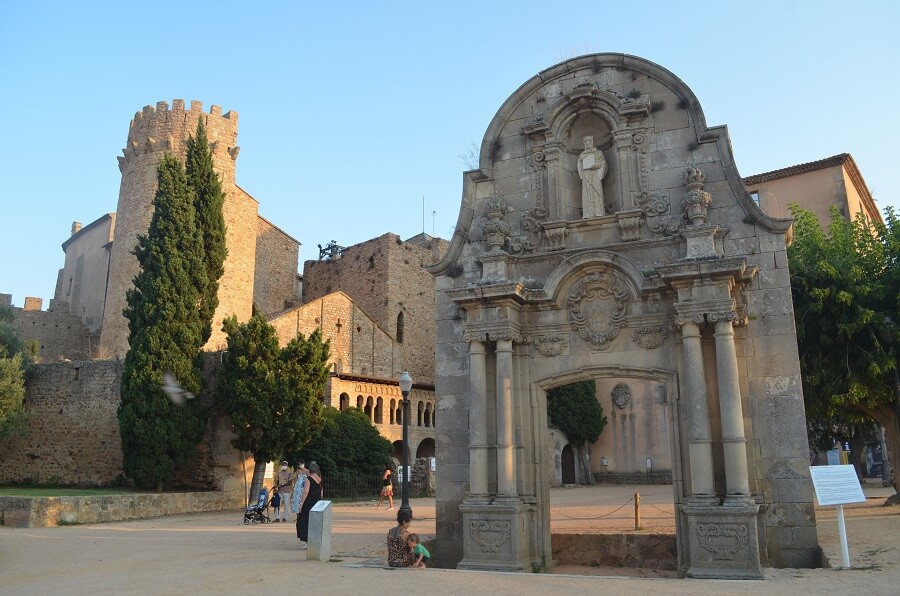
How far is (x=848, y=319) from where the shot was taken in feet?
53.5

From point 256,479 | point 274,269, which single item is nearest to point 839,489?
point 256,479

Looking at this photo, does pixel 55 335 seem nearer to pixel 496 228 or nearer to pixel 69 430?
pixel 69 430

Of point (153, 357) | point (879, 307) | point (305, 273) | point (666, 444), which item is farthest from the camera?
point (305, 273)

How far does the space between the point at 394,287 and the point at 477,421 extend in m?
33.7

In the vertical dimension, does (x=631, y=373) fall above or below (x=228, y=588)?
above

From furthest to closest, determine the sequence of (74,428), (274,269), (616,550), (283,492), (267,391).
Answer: (274,269), (74,428), (267,391), (283,492), (616,550)

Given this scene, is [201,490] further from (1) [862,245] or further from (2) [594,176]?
(1) [862,245]

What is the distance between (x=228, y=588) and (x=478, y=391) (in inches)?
188

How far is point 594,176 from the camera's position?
12.4m

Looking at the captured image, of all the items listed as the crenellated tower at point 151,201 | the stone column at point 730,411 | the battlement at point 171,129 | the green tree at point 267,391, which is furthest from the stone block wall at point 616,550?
the battlement at point 171,129

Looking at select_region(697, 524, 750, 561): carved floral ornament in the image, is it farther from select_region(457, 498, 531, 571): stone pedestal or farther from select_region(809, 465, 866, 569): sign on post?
select_region(457, 498, 531, 571): stone pedestal

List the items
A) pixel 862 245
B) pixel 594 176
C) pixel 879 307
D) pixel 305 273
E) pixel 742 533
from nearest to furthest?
1. pixel 742 533
2. pixel 594 176
3. pixel 879 307
4. pixel 862 245
5. pixel 305 273

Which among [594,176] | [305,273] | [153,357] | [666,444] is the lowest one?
[666,444]

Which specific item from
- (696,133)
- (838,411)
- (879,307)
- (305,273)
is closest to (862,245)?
(879,307)
